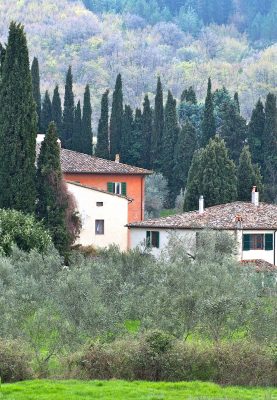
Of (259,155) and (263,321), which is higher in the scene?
(259,155)

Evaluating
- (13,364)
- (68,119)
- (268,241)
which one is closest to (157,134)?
(68,119)

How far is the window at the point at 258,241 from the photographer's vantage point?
58250mm

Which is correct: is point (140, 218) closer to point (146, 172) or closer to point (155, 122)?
point (146, 172)

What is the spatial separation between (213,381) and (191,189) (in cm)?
4212

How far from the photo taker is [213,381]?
27.1 m

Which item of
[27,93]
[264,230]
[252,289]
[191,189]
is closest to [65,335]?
[252,289]

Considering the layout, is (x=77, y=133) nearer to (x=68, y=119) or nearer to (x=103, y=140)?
(x=103, y=140)

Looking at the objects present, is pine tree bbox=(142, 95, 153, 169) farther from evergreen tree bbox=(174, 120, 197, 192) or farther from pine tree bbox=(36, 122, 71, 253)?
pine tree bbox=(36, 122, 71, 253)

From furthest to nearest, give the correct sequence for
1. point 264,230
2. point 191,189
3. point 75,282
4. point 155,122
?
1. point 155,122
2. point 191,189
3. point 264,230
4. point 75,282

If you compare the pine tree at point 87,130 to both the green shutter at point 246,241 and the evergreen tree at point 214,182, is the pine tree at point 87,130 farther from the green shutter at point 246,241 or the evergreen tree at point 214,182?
the green shutter at point 246,241

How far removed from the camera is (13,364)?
26906 millimetres

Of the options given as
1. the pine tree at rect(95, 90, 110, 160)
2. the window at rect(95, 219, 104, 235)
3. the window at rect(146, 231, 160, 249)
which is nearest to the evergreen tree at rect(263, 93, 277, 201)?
the pine tree at rect(95, 90, 110, 160)

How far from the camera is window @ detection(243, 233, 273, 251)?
5825 centimetres

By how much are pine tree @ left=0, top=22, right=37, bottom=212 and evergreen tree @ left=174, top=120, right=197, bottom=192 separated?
3533 cm
